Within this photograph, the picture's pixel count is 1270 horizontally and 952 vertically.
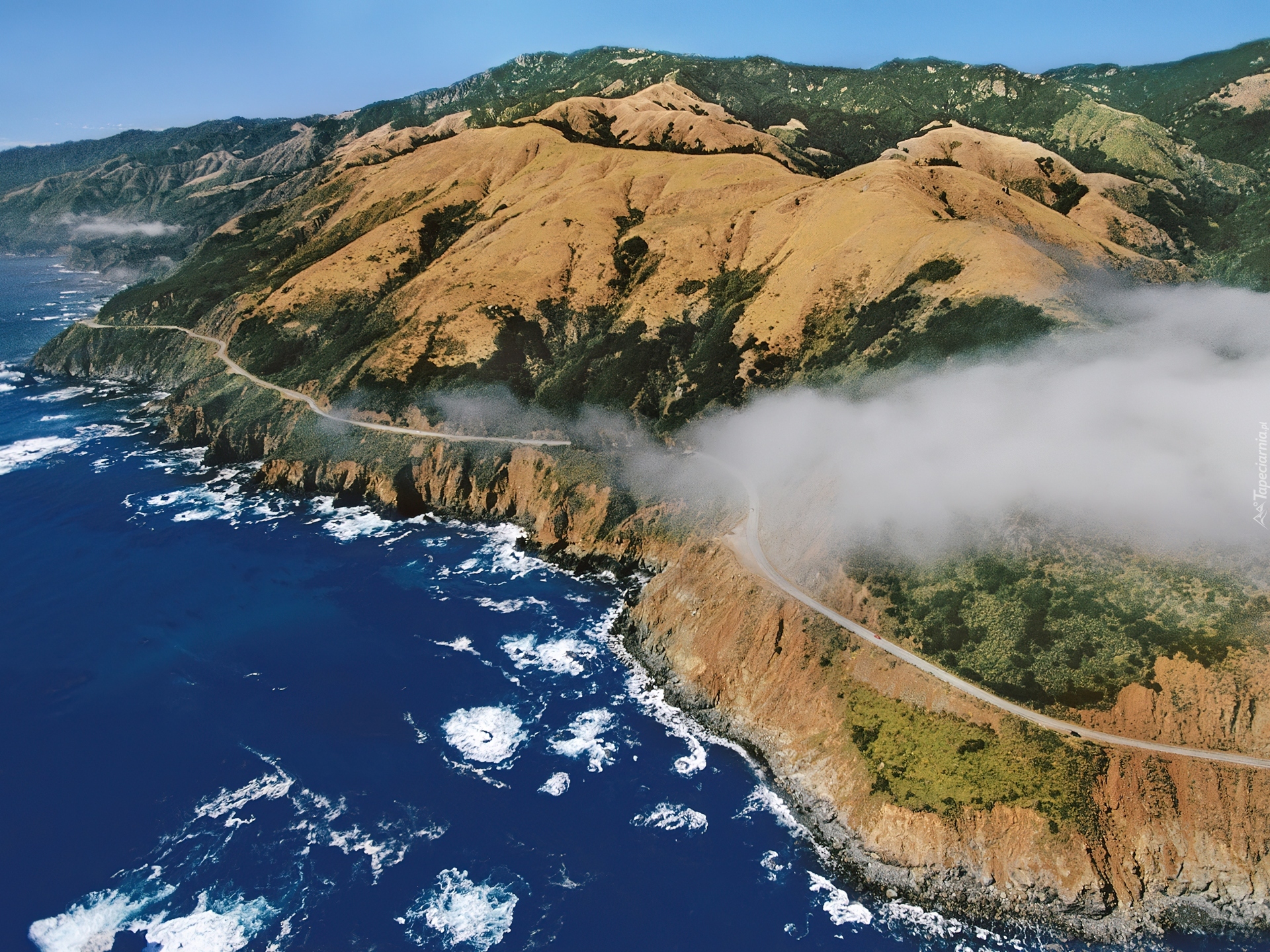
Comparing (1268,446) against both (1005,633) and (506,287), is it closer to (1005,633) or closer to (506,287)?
(1005,633)

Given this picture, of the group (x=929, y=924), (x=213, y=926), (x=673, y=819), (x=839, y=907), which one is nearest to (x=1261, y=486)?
(x=929, y=924)

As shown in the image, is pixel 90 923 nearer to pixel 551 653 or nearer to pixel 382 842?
pixel 382 842

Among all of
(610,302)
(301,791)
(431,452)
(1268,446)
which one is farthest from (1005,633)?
(610,302)

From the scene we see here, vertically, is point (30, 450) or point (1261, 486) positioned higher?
point (1261, 486)

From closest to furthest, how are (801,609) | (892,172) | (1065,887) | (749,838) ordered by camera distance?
(1065,887) → (749,838) → (801,609) → (892,172)

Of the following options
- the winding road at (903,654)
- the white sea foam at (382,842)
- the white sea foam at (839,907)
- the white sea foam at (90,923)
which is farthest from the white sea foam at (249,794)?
the winding road at (903,654)

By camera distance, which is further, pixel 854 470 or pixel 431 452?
pixel 431 452

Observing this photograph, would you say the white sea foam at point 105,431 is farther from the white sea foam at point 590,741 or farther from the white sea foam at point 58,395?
the white sea foam at point 590,741
